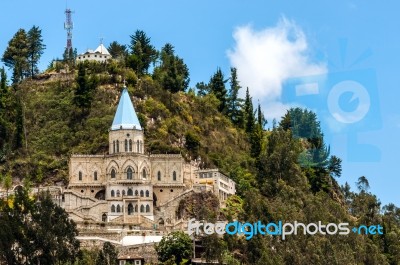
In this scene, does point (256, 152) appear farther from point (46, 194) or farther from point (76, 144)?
point (46, 194)

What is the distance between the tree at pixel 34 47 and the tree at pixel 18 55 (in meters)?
0.42

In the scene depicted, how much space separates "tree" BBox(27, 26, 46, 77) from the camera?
3875 inches

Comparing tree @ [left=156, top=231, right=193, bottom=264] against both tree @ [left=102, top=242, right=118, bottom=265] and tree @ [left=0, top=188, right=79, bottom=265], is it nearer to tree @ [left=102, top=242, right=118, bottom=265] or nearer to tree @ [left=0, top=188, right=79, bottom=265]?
tree @ [left=102, top=242, right=118, bottom=265]

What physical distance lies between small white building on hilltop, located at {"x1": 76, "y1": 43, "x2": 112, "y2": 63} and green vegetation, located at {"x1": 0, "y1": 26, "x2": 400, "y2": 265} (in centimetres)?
141

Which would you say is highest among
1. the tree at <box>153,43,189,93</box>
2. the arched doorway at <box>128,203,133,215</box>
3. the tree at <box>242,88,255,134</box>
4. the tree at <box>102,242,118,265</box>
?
the tree at <box>153,43,189,93</box>

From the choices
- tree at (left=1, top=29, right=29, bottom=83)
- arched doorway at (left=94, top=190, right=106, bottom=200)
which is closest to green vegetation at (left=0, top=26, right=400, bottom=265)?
tree at (left=1, top=29, right=29, bottom=83)

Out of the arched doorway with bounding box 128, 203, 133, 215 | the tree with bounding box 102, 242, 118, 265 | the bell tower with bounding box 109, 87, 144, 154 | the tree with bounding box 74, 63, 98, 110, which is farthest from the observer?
the tree with bounding box 74, 63, 98, 110

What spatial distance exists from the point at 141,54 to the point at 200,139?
11.9 metres

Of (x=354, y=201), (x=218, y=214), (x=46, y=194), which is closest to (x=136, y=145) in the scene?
(x=218, y=214)

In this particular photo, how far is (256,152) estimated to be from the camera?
3465 inches

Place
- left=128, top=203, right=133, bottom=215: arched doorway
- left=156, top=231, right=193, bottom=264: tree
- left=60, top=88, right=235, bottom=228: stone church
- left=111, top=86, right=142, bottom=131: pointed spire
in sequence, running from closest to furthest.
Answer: left=156, top=231, right=193, bottom=264: tree
left=60, top=88, right=235, bottom=228: stone church
left=128, top=203, right=133, bottom=215: arched doorway
left=111, top=86, right=142, bottom=131: pointed spire

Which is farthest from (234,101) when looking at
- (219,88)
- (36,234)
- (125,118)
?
(36,234)

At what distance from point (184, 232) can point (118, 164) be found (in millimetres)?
12286

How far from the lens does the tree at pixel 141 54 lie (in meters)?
95.1
